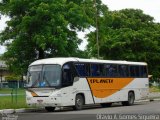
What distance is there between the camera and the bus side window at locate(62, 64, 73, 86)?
2817 centimetres

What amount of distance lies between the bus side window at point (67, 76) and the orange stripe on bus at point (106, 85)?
1.95 meters

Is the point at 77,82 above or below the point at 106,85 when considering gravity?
above

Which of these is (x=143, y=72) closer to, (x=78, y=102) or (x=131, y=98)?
(x=131, y=98)

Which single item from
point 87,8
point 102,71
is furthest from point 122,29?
point 102,71

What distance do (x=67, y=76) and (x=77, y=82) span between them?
103cm

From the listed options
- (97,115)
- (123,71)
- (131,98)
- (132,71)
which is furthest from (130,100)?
(97,115)

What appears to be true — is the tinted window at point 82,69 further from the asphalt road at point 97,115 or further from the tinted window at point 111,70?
the asphalt road at point 97,115

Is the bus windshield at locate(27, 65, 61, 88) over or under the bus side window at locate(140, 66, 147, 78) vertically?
under

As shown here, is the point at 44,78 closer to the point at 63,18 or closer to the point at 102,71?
the point at 102,71

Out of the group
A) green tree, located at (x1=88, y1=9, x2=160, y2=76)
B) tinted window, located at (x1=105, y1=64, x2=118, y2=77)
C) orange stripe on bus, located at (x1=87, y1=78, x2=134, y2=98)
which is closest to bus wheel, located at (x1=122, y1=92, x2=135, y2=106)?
orange stripe on bus, located at (x1=87, y1=78, x2=134, y2=98)

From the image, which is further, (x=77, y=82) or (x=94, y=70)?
(x=94, y=70)

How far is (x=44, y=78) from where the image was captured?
28125 mm

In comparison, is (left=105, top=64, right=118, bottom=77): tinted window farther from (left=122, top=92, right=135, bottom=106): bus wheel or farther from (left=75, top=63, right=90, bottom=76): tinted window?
(left=122, top=92, right=135, bottom=106): bus wheel

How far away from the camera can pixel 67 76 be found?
93.2 ft
